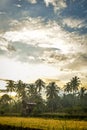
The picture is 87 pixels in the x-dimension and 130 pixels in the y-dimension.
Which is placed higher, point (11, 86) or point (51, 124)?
point (11, 86)

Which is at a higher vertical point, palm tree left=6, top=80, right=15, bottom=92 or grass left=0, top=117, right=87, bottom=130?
palm tree left=6, top=80, right=15, bottom=92

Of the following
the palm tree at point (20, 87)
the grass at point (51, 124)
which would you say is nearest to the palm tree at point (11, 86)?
the palm tree at point (20, 87)

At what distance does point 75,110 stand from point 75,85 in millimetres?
30660

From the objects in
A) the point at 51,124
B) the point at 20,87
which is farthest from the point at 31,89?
the point at 51,124

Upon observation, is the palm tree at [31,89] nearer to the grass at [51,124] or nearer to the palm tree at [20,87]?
the palm tree at [20,87]

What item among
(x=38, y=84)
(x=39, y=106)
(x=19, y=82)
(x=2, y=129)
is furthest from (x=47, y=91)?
(x=2, y=129)

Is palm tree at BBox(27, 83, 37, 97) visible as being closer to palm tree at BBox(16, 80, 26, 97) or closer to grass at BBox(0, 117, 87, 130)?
palm tree at BBox(16, 80, 26, 97)

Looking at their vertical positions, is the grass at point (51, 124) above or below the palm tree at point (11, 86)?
below

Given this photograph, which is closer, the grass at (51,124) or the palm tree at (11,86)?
the grass at (51,124)

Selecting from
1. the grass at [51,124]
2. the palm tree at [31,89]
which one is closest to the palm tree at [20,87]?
the palm tree at [31,89]

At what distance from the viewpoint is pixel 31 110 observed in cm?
5322

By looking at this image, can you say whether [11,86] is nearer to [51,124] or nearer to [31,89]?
[31,89]

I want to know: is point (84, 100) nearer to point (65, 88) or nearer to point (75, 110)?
point (65, 88)

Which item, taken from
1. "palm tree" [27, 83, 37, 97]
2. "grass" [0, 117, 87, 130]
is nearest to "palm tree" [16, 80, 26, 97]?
"palm tree" [27, 83, 37, 97]
